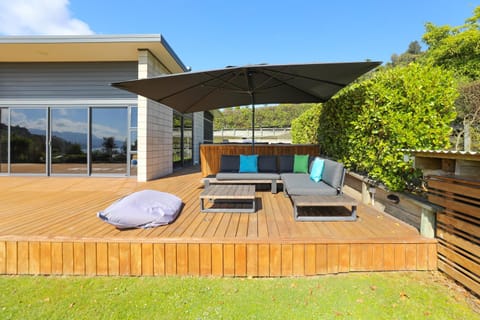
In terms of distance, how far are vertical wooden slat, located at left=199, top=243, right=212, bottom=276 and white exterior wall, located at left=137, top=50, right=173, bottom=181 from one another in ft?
14.8

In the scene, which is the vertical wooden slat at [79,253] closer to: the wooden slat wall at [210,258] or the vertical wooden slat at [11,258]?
the wooden slat wall at [210,258]

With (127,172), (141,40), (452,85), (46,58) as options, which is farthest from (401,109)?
(46,58)

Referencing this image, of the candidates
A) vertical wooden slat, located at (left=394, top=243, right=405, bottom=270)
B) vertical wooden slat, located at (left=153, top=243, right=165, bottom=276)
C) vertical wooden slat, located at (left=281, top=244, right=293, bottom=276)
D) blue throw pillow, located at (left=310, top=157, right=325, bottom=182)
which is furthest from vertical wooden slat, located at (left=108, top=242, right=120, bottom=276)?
blue throw pillow, located at (left=310, top=157, right=325, bottom=182)

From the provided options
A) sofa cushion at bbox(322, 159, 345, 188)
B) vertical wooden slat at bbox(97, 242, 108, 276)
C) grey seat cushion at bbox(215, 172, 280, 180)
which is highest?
sofa cushion at bbox(322, 159, 345, 188)

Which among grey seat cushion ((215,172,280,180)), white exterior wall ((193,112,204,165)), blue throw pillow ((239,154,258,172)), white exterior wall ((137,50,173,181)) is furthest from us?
white exterior wall ((193,112,204,165))

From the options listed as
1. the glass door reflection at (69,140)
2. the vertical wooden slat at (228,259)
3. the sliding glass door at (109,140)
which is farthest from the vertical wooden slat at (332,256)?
the glass door reflection at (69,140)

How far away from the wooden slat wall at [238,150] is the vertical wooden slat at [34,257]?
397 cm

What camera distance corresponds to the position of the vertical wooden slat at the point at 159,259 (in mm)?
2483

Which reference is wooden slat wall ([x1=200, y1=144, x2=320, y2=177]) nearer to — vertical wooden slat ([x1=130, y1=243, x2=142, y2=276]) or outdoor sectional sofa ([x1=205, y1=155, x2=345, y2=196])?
outdoor sectional sofa ([x1=205, y1=155, x2=345, y2=196])

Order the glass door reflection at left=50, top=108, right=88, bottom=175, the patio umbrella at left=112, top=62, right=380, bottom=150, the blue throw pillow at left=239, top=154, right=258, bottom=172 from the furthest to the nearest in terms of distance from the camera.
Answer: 1. the glass door reflection at left=50, top=108, right=88, bottom=175
2. the blue throw pillow at left=239, top=154, right=258, bottom=172
3. the patio umbrella at left=112, top=62, right=380, bottom=150

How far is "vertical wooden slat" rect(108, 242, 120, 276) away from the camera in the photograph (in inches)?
98.1

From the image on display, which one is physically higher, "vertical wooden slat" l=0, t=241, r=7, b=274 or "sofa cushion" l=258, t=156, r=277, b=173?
"sofa cushion" l=258, t=156, r=277, b=173

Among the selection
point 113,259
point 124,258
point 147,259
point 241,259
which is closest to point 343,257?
point 241,259

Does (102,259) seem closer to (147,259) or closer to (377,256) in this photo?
(147,259)
